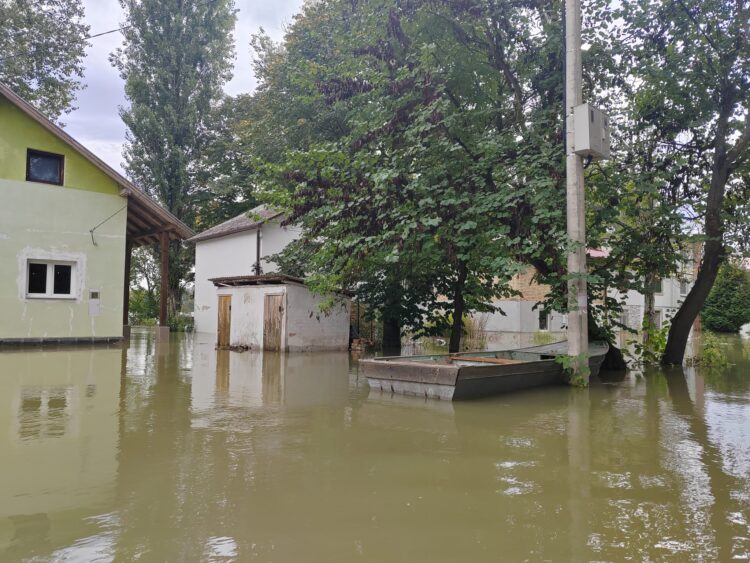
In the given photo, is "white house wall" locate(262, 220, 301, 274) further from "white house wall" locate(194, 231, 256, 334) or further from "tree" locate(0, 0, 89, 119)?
"tree" locate(0, 0, 89, 119)

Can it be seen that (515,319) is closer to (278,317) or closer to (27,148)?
(278,317)

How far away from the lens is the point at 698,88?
39.4 ft

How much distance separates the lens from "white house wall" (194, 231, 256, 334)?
24125mm

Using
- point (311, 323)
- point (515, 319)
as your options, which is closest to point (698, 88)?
point (311, 323)

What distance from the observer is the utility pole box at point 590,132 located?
9375 mm

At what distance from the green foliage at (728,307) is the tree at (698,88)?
2399cm

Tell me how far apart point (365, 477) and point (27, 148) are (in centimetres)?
1642

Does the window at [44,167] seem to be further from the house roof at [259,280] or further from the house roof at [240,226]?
the house roof at [240,226]

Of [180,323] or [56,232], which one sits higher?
[56,232]

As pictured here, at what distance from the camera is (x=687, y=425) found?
6.75 meters

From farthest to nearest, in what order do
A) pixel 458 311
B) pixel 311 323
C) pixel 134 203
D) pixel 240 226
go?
pixel 240 226 < pixel 134 203 < pixel 311 323 < pixel 458 311

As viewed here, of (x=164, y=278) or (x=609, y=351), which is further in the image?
(x=164, y=278)

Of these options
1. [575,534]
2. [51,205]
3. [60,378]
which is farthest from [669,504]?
[51,205]

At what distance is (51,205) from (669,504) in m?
17.7
